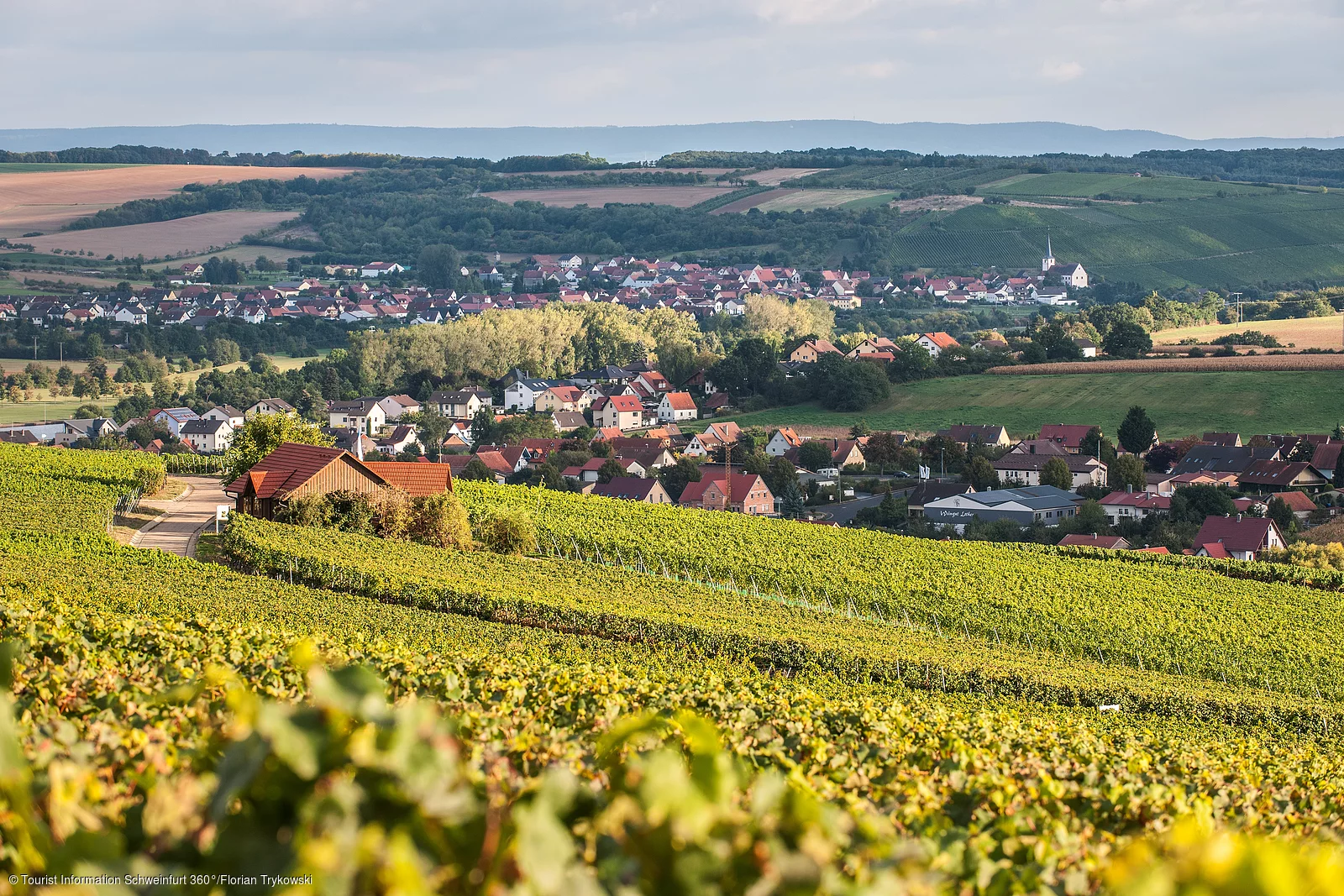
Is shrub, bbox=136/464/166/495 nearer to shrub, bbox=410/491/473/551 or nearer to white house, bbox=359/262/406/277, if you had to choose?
shrub, bbox=410/491/473/551

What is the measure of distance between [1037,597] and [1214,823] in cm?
2826

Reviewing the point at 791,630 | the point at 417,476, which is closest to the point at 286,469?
the point at 417,476

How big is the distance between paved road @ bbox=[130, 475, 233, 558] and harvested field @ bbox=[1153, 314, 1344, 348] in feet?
251

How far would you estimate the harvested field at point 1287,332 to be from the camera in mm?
97812

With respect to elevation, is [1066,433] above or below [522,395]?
above

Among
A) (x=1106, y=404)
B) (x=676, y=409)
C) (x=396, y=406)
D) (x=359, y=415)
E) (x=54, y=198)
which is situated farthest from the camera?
(x=54, y=198)

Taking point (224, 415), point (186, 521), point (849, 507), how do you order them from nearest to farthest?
point (186, 521)
point (849, 507)
point (224, 415)

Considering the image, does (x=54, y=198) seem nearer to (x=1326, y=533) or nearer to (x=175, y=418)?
(x=175, y=418)

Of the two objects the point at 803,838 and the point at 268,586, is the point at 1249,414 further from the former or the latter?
the point at 803,838

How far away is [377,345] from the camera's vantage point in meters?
102

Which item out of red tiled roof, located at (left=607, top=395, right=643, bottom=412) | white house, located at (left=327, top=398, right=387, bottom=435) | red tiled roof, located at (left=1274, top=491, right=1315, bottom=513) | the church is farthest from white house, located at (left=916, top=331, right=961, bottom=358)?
red tiled roof, located at (left=1274, top=491, right=1315, bottom=513)

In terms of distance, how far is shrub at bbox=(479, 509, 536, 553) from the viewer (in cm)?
3759

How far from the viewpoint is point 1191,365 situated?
Answer: 87.0m

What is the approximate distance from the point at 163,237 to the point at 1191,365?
137 meters
